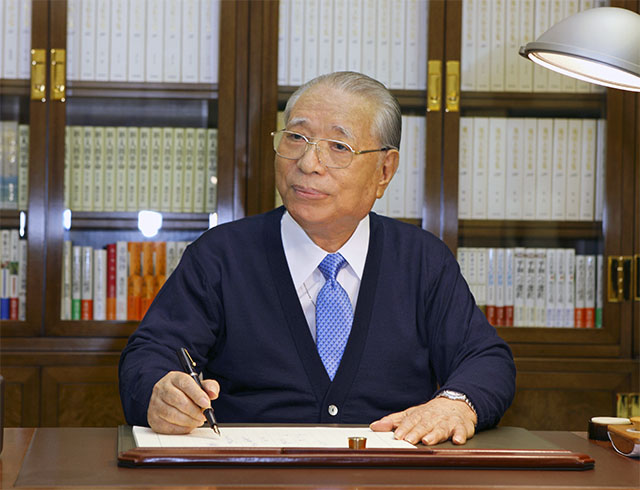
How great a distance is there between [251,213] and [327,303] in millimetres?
1054

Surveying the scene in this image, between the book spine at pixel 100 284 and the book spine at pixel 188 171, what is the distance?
1.08 ft

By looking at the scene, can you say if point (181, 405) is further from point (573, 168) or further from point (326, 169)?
point (573, 168)

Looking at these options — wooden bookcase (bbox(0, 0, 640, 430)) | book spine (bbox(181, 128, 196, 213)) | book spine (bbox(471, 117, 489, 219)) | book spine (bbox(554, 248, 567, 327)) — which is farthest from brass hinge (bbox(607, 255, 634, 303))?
book spine (bbox(181, 128, 196, 213))

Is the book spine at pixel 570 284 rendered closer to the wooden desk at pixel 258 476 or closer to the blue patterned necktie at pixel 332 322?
the blue patterned necktie at pixel 332 322

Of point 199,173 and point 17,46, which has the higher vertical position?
point 17,46

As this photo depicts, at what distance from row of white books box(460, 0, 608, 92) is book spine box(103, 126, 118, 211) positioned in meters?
1.30

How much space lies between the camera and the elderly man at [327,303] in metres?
1.70

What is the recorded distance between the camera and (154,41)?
286 cm

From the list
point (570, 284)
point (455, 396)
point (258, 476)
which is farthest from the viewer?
A: point (570, 284)

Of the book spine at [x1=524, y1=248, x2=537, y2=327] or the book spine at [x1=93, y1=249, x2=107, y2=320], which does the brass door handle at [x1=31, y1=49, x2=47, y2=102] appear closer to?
the book spine at [x1=93, y1=249, x2=107, y2=320]

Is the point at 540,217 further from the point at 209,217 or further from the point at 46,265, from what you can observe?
the point at 46,265

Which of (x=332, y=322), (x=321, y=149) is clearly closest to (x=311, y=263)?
(x=332, y=322)

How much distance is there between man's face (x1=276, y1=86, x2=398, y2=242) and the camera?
6.09ft

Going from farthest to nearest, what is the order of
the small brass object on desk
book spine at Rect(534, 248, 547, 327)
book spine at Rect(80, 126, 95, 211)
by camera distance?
book spine at Rect(534, 248, 547, 327) < book spine at Rect(80, 126, 95, 211) < the small brass object on desk
